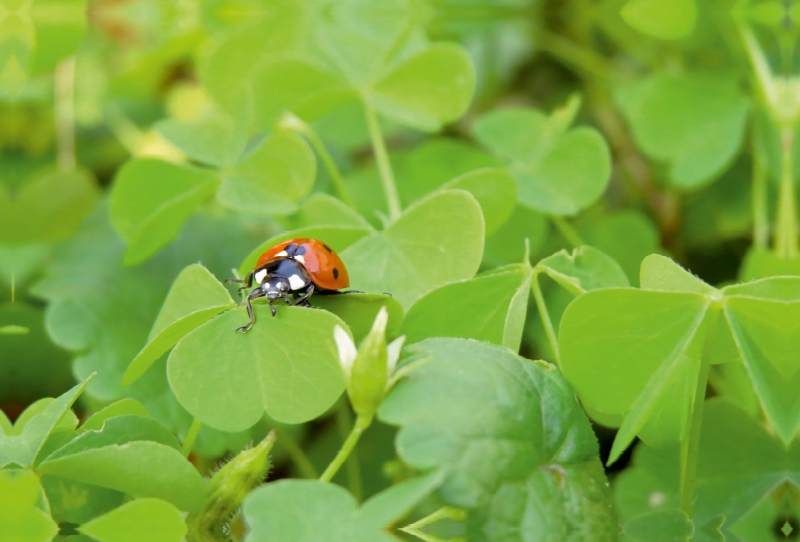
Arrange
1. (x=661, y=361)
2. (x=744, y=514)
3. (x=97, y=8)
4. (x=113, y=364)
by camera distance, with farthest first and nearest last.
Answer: (x=97, y=8) → (x=113, y=364) → (x=744, y=514) → (x=661, y=361)

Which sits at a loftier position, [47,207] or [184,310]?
[184,310]

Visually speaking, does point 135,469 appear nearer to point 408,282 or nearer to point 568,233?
point 408,282

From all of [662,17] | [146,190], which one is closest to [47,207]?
[146,190]

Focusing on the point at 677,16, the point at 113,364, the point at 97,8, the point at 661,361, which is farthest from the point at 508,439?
the point at 97,8

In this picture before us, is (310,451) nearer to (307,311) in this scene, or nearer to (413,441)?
(307,311)

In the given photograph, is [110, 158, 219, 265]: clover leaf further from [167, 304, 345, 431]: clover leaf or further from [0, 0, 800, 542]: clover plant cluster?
[167, 304, 345, 431]: clover leaf
